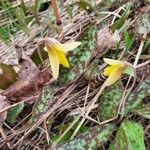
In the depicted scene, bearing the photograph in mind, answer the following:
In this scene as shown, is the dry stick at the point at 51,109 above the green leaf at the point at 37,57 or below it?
below

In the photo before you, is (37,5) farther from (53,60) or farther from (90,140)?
(90,140)

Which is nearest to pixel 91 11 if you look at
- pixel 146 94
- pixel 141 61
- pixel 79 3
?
pixel 79 3

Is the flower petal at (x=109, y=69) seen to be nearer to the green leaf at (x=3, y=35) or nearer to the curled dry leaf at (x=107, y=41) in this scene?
the curled dry leaf at (x=107, y=41)

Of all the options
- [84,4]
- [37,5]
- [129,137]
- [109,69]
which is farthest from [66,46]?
[37,5]

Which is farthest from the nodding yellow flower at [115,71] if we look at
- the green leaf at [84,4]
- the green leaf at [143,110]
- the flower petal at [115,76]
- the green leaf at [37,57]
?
the green leaf at [84,4]

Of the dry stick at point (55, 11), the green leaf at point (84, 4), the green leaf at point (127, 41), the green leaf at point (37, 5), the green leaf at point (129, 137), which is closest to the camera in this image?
the green leaf at point (129, 137)

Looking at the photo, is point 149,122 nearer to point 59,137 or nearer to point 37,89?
point 59,137

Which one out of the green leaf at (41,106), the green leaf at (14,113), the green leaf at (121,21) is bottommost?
the green leaf at (14,113)

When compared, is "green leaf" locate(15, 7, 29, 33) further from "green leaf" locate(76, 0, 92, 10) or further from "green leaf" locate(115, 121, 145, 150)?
"green leaf" locate(115, 121, 145, 150)
